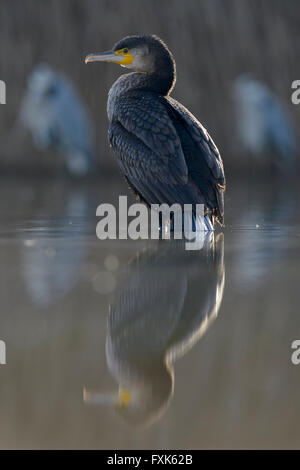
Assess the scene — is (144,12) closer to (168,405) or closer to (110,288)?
(110,288)

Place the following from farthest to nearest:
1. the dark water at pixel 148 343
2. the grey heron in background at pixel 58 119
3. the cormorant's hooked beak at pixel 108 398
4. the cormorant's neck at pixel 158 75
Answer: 1. the grey heron in background at pixel 58 119
2. the cormorant's neck at pixel 158 75
3. the cormorant's hooked beak at pixel 108 398
4. the dark water at pixel 148 343

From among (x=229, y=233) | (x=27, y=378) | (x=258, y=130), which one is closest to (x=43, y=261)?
(x=229, y=233)

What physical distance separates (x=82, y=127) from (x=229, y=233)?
5440 mm

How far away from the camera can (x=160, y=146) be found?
163 inches

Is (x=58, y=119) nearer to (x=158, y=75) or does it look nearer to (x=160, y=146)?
(x=158, y=75)

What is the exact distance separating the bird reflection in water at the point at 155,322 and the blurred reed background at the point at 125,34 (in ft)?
20.0

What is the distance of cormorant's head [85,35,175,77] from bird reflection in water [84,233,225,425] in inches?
51.8

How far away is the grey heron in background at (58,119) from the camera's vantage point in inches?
367

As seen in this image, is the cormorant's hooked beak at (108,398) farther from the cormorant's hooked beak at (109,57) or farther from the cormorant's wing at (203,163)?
the cormorant's hooked beak at (109,57)

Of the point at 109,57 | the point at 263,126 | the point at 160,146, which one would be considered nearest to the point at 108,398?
the point at 160,146

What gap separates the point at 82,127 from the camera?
9453 mm

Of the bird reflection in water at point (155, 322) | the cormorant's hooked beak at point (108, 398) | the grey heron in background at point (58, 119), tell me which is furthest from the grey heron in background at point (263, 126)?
the cormorant's hooked beak at point (108, 398)

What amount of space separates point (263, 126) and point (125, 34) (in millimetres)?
2008

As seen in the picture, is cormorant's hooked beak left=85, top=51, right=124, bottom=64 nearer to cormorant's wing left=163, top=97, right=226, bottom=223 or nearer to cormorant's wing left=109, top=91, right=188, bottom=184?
cormorant's wing left=109, top=91, right=188, bottom=184
